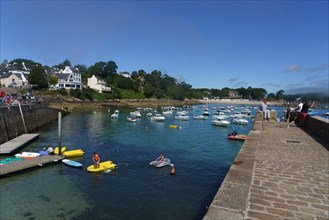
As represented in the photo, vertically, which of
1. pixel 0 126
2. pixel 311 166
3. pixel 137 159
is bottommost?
pixel 137 159

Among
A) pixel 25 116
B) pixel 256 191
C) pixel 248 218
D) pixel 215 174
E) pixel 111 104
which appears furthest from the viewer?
pixel 111 104

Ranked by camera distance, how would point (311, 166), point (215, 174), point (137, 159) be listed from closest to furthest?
point (311, 166)
point (215, 174)
point (137, 159)

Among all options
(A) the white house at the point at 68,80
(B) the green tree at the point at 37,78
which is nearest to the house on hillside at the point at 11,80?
(B) the green tree at the point at 37,78

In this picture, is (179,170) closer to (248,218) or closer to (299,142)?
(299,142)

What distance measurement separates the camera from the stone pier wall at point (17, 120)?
118ft

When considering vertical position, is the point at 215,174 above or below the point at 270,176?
below

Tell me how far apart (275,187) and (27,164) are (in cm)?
2325

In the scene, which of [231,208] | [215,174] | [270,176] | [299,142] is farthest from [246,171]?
[215,174]

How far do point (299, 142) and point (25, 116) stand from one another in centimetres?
4586

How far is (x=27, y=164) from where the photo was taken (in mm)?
24016

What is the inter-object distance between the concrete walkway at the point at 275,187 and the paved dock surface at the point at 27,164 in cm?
2026

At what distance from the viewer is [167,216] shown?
15891 millimetres

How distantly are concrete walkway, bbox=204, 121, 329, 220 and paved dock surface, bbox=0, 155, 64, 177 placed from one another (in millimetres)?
20259

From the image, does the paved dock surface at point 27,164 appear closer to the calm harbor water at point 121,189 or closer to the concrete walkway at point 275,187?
the calm harbor water at point 121,189
